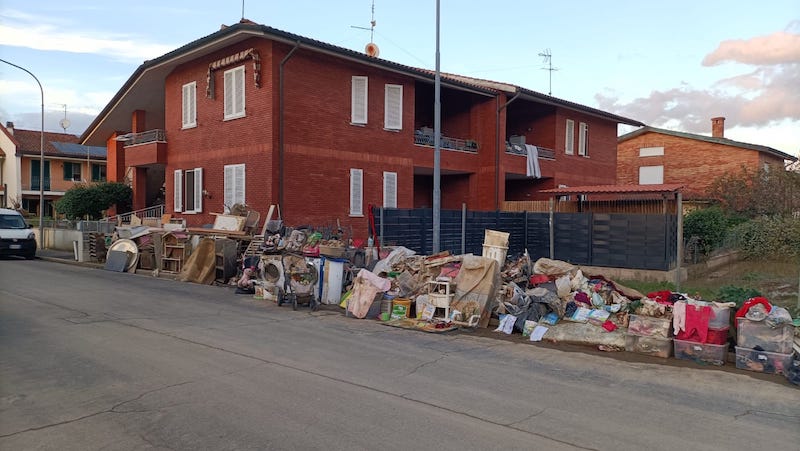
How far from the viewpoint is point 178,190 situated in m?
23.7

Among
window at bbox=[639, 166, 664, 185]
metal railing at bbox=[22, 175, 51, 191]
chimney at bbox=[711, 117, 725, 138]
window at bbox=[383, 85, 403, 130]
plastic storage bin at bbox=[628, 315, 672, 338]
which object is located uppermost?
chimney at bbox=[711, 117, 725, 138]

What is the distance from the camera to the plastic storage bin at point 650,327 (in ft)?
29.3

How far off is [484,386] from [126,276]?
1486 cm

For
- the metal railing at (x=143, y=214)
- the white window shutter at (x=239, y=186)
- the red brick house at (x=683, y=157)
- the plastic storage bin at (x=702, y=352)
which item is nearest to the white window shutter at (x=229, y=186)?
the white window shutter at (x=239, y=186)

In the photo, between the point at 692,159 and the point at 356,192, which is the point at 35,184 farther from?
the point at 692,159

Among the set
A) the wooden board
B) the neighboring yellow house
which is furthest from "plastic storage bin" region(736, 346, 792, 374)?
the neighboring yellow house

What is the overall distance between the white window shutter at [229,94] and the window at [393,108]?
569cm

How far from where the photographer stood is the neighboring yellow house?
46.1 m

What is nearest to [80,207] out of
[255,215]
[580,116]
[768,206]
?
[255,215]

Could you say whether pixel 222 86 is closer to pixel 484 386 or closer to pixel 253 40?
pixel 253 40

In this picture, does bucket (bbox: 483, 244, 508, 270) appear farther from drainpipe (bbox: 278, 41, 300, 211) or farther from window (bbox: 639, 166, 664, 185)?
window (bbox: 639, 166, 664, 185)

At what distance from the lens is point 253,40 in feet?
64.4

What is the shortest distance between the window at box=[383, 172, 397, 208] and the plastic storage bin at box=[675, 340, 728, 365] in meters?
15.1

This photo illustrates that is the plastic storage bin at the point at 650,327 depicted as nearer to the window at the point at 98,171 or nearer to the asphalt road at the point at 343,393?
the asphalt road at the point at 343,393
